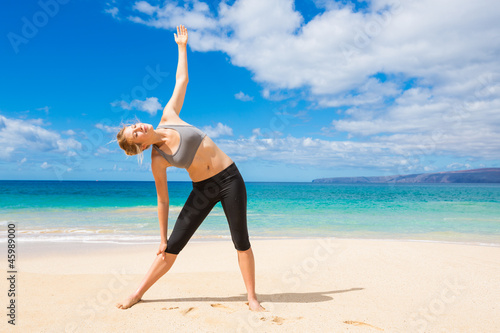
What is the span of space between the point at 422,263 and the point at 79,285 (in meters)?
4.89

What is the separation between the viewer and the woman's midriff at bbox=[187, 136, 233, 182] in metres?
2.89

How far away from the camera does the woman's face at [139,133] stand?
8.74 ft

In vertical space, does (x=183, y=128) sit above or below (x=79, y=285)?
above

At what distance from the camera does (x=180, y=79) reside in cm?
325

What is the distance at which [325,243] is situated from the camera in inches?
280

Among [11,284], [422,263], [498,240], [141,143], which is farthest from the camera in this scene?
[498,240]

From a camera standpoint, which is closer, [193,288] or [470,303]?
[470,303]

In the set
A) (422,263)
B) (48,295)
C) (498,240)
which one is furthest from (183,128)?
(498,240)

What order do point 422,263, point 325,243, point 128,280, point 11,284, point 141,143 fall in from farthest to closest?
point 325,243
point 422,263
point 128,280
point 11,284
point 141,143

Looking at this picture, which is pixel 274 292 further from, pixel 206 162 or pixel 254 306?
pixel 206 162

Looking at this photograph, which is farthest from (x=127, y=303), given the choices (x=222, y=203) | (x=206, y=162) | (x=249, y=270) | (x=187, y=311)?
(x=206, y=162)

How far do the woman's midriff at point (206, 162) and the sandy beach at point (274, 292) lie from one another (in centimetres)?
128

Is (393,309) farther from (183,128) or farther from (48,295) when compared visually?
(48,295)

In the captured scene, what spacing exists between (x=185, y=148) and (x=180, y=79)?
866 mm
